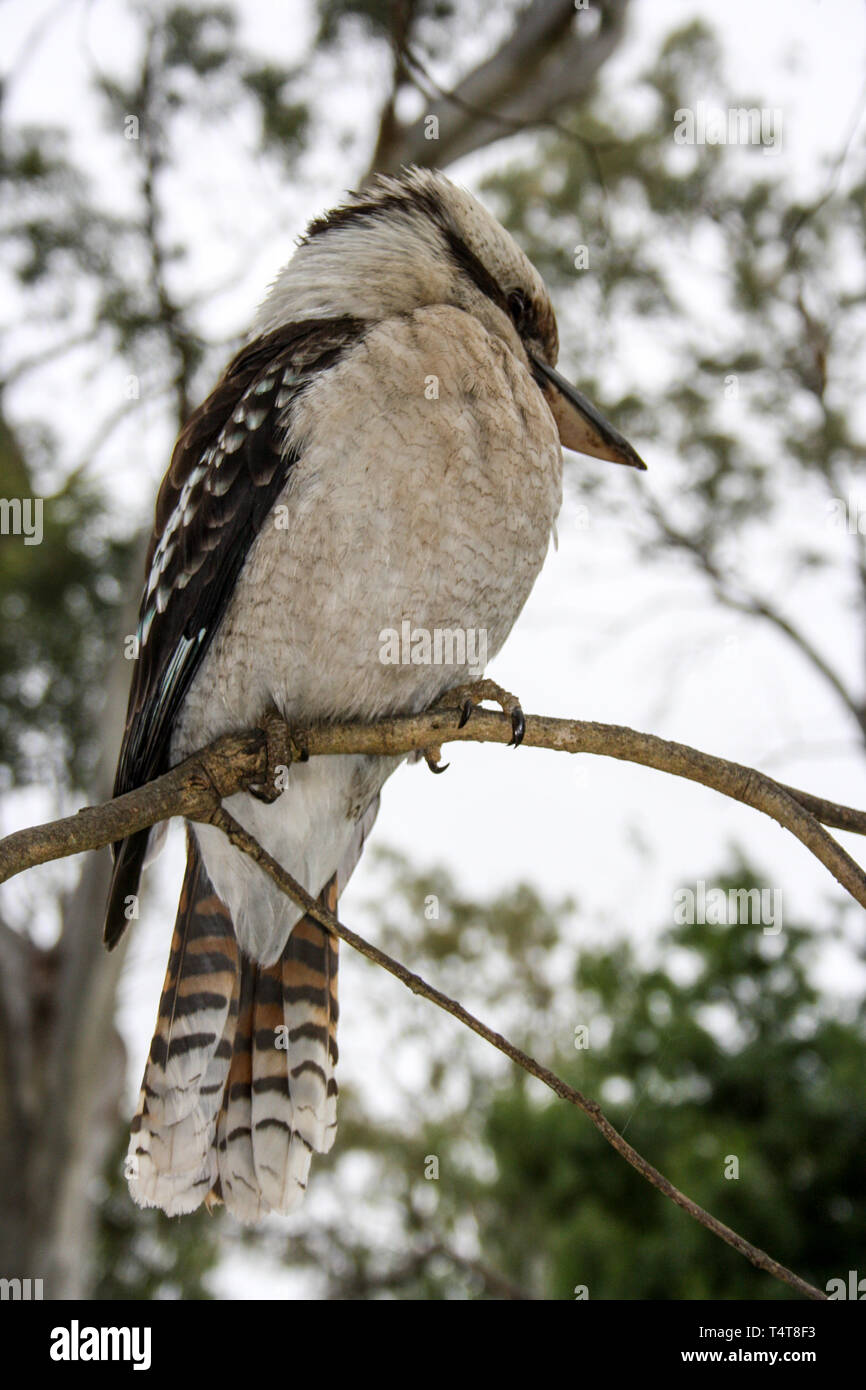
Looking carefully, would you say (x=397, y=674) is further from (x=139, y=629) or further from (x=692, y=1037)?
(x=692, y=1037)

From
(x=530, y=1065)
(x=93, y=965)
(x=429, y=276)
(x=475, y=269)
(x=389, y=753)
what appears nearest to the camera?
(x=530, y=1065)

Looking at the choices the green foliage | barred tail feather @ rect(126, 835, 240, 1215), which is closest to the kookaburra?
barred tail feather @ rect(126, 835, 240, 1215)

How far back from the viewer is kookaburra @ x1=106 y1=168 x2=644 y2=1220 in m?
1.73

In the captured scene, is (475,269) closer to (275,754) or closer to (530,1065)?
(275,754)

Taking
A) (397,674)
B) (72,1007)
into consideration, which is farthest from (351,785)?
(72,1007)

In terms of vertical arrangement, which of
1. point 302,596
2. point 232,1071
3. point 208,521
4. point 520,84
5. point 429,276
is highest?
point 520,84

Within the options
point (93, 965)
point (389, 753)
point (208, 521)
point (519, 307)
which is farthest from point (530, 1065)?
point (93, 965)

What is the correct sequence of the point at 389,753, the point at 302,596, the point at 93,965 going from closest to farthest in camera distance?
the point at 389,753 < the point at 302,596 < the point at 93,965

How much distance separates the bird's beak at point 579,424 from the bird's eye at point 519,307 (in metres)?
0.08

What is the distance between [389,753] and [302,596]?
265mm

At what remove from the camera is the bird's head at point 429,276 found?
201 cm

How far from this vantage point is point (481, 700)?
176 centimetres

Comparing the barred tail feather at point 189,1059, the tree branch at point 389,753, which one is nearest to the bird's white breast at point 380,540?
the tree branch at point 389,753
